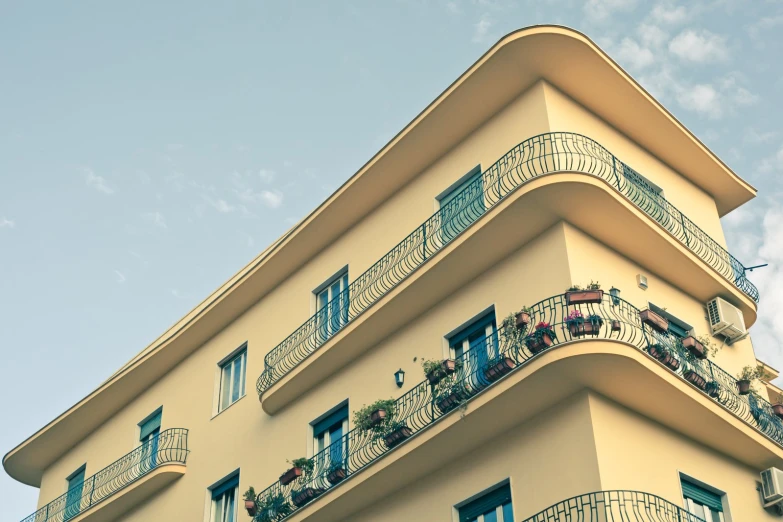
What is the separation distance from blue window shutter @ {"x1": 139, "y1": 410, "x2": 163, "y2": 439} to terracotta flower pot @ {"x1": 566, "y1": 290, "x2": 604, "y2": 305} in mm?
14672

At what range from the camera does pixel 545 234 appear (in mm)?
19000

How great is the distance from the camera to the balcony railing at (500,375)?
17438mm

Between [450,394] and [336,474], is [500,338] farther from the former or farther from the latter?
[336,474]

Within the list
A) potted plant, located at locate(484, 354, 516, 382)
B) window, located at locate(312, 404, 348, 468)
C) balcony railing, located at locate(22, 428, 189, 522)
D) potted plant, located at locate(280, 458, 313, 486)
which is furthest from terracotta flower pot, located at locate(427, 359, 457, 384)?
balcony railing, located at locate(22, 428, 189, 522)

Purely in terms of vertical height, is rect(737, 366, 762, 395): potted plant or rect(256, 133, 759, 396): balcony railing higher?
rect(256, 133, 759, 396): balcony railing

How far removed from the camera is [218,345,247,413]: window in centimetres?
2570

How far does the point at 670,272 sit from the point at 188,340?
13.2 metres

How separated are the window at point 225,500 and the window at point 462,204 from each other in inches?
310

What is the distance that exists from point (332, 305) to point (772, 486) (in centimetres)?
1021

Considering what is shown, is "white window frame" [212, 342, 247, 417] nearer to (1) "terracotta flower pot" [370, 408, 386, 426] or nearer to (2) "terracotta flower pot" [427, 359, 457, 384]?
(1) "terracotta flower pot" [370, 408, 386, 426]

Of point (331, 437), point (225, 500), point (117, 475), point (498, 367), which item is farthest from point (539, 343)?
point (117, 475)

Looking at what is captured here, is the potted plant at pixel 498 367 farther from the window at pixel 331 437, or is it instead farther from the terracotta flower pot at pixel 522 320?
the window at pixel 331 437

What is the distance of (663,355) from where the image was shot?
1750 cm

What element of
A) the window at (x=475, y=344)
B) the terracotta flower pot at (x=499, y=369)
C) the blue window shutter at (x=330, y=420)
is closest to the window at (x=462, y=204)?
the window at (x=475, y=344)
